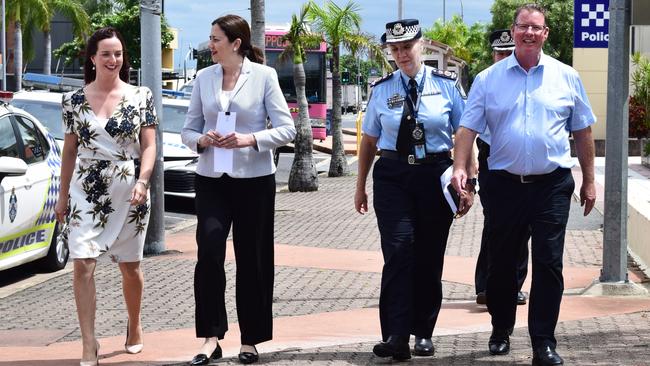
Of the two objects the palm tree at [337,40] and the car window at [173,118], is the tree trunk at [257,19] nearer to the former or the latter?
the car window at [173,118]

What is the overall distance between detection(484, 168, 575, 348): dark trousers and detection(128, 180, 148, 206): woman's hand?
6.30ft

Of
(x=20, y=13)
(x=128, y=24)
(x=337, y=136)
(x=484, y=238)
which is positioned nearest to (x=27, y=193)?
(x=484, y=238)

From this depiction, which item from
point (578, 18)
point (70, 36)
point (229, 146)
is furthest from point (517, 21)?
point (70, 36)

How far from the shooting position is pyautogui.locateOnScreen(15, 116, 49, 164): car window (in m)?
11.4

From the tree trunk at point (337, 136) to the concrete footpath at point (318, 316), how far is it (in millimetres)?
13068

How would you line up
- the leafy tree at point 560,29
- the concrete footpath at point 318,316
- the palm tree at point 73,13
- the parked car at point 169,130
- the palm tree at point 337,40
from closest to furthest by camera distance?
the concrete footpath at point 318,316
the parked car at point 169,130
the palm tree at point 337,40
the leafy tree at point 560,29
the palm tree at point 73,13

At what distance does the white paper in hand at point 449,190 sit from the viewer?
7281mm

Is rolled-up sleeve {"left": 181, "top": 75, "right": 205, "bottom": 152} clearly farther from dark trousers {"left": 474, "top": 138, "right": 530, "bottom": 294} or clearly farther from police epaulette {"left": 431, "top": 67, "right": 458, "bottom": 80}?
dark trousers {"left": 474, "top": 138, "right": 530, "bottom": 294}

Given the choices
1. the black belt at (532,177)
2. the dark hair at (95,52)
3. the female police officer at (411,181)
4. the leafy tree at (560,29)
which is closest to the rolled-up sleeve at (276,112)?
the female police officer at (411,181)

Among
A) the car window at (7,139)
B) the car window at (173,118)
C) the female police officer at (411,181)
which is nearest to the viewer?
the female police officer at (411,181)

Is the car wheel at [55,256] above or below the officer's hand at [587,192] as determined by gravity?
below

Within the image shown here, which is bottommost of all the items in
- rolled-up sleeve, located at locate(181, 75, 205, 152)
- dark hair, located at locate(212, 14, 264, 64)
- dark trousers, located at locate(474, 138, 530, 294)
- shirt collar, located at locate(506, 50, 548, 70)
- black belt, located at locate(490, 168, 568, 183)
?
dark trousers, located at locate(474, 138, 530, 294)

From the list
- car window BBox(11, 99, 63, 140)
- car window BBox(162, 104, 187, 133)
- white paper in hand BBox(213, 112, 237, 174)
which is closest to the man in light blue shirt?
white paper in hand BBox(213, 112, 237, 174)

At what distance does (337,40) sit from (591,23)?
13.7 metres
